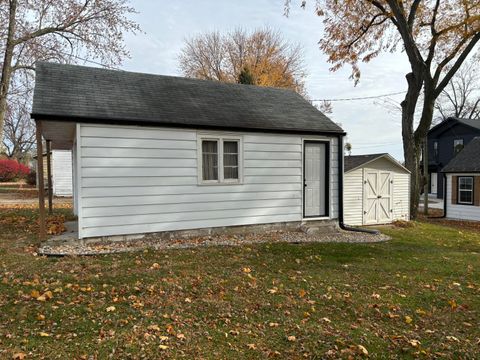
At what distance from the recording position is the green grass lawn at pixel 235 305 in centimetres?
361

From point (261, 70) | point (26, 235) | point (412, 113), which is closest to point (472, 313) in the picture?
point (26, 235)

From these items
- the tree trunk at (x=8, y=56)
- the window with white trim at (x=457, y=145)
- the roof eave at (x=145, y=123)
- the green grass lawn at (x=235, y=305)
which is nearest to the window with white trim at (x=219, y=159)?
the roof eave at (x=145, y=123)

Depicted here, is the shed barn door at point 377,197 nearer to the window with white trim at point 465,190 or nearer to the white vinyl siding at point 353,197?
the white vinyl siding at point 353,197

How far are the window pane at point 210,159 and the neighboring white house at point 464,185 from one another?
51.2 ft

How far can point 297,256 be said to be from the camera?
23.7 feet

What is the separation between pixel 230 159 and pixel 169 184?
5.56 ft

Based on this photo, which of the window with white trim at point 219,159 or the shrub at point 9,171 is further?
the shrub at point 9,171

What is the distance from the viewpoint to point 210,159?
882 cm

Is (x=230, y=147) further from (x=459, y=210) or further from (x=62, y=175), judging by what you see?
(x=62, y=175)

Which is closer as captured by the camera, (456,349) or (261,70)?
(456,349)

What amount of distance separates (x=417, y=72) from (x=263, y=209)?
10585 millimetres

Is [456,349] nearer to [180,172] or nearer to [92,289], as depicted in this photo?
[92,289]

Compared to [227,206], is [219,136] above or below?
above

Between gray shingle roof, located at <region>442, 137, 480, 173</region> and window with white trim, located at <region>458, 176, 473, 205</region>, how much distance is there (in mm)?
541
